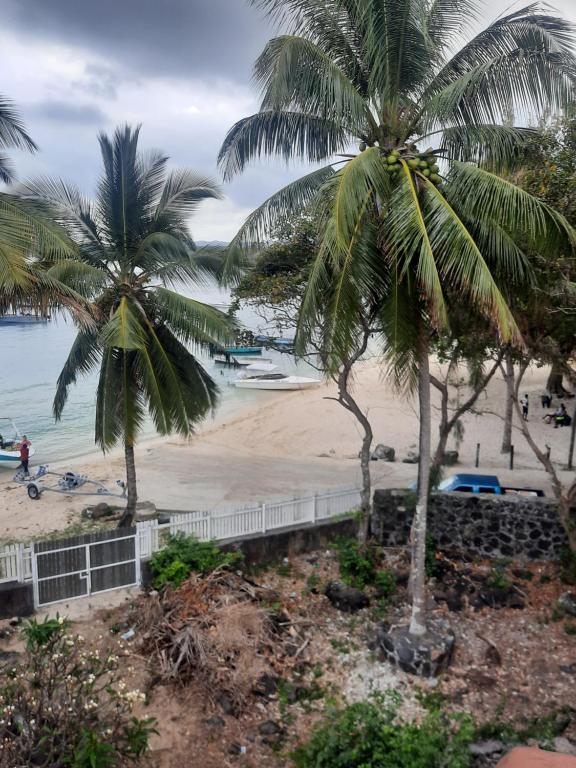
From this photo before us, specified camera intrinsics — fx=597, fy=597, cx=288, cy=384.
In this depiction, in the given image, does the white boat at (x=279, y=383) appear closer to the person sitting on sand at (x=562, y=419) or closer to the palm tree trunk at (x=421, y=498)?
the person sitting on sand at (x=562, y=419)

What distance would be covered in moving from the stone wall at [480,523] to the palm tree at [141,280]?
4.54m

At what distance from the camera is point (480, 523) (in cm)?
1164

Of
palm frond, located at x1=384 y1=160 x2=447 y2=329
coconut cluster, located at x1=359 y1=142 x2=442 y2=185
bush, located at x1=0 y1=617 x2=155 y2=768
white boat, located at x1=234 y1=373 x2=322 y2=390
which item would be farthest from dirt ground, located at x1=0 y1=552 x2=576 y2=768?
white boat, located at x1=234 y1=373 x2=322 y2=390

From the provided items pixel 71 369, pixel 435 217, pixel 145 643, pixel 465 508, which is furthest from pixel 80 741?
pixel 71 369

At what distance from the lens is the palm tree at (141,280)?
38.7 ft

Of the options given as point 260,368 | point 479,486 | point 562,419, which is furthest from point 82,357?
point 260,368

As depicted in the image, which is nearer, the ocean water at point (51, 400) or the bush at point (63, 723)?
the bush at point (63, 723)

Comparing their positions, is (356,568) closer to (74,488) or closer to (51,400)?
(74,488)

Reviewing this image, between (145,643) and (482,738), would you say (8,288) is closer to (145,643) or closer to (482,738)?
(145,643)

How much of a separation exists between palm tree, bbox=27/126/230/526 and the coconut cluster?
16.6ft

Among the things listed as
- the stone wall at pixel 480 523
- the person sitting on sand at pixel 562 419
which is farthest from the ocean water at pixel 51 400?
the person sitting on sand at pixel 562 419

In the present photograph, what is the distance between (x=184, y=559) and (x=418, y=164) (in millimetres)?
7171

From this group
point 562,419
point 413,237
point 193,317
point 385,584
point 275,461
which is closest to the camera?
point 413,237

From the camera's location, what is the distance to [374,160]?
24.6 ft
